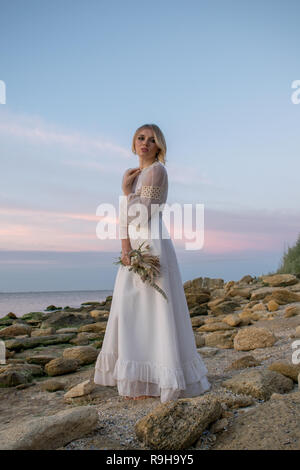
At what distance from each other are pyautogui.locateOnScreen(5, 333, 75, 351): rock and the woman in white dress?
376 centimetres

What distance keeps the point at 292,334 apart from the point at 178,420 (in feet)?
13.6

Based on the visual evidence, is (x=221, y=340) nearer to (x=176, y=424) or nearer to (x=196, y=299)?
(x=176, y=424)

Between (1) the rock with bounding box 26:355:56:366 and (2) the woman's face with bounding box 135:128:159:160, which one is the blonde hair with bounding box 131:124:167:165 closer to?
(2) the woman's face with bounding box 135:128:159:160

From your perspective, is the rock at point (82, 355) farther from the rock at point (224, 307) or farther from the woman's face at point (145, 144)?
the rock at point (224, 307)

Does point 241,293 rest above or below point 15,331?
above

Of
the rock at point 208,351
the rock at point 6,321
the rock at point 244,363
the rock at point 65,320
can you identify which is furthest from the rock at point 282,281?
the rock at point 6,321

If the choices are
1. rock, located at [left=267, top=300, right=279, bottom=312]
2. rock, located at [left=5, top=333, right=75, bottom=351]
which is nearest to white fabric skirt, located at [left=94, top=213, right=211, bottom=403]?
rock, located at [left=5, top=333, right=75, bottom=351]

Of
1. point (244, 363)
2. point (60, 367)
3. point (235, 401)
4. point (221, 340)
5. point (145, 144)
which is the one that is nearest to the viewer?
point (235, 401)

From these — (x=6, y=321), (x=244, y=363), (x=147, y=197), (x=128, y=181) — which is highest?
(x=128, y=181)

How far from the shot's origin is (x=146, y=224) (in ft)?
14.4

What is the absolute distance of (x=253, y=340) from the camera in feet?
20.5

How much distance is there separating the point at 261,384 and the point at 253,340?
2.41 meters

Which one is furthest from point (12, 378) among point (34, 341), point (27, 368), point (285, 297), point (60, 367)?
point (285, 297)
